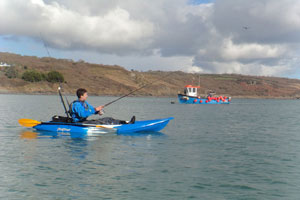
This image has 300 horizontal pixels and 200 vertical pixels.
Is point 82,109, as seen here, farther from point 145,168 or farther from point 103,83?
point 103,83

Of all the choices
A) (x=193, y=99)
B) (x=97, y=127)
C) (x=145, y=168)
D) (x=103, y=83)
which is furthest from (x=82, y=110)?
Result: (x=103, y=83)

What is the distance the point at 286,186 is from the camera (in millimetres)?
9219

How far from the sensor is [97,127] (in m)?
17.4

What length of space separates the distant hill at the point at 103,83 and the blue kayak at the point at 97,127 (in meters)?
66.4

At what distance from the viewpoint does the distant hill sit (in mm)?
112000

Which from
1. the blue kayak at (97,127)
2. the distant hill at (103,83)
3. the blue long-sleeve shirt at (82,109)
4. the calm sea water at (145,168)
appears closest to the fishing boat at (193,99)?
the distant hill at (103,83)

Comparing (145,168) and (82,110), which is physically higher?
(82,110)

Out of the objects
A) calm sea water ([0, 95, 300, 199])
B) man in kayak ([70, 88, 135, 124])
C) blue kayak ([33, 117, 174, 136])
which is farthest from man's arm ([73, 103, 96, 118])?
calm sea water ([0, 95, 300, 199])

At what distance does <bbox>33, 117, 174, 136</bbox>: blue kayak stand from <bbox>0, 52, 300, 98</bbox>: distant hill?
66.4m

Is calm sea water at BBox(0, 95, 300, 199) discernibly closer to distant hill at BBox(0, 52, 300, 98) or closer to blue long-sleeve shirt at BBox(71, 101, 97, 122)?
blue long-sleeve shirt at BBox(71, 101, 97, 122)

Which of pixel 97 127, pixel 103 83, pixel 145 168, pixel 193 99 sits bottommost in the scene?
pixel 145 168

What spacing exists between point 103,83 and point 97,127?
119723 millimetres

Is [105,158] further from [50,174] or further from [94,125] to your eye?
[94,125]

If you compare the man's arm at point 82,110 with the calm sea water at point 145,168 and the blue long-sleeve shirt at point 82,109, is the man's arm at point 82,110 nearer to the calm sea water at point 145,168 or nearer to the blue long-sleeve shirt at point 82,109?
the blue long-sleeve shirt at point 82,109
